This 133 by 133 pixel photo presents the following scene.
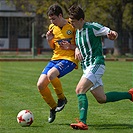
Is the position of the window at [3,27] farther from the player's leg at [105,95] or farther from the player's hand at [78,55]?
the player's hand at [78,55]

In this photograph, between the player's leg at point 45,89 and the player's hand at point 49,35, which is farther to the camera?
the player's hand at point 49,35

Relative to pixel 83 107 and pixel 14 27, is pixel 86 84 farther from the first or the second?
→ pixel 14 27

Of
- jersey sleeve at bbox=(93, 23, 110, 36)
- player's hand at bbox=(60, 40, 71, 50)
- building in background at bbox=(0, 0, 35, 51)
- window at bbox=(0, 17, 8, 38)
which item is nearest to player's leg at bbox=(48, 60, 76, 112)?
player's hand at bbox=(60, 40, 71, 50)

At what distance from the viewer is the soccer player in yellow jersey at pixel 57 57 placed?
28.1 ft

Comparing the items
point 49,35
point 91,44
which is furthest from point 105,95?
point 49,35

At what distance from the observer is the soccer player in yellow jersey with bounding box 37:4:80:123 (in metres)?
8.55

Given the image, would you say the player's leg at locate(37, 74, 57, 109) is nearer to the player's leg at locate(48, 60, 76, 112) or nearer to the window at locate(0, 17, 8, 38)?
the player's leg at locate(48, 60, 76, 112)

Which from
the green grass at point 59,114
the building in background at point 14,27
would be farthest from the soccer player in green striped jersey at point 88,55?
the building in background at point 14,27

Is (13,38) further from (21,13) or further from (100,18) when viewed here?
(100,18)

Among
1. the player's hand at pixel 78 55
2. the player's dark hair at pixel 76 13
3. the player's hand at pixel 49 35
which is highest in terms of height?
the player's dark hair at pixel 76 13

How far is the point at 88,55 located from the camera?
7980mm

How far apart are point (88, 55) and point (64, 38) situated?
3.09ft

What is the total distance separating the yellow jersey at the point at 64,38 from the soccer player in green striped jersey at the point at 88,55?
1.94 ft

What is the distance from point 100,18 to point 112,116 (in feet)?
117
